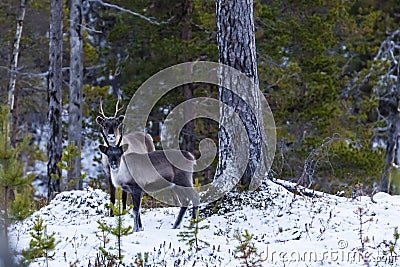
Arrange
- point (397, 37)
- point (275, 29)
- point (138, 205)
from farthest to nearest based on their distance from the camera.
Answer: point (397, 37) < point (275, 29) < point (138, 205)

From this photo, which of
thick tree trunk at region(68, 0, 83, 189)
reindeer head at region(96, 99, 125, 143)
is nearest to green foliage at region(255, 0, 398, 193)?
thick tree trunk at region(68, 0, 83, 189)

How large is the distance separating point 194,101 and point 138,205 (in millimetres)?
10557

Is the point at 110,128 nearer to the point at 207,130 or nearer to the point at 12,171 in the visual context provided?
the point at 12,171

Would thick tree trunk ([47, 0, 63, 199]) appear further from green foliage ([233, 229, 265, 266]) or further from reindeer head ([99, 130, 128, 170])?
green foliage ([233, 229, 265, 266])

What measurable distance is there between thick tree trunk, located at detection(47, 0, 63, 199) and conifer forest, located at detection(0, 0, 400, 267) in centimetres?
3

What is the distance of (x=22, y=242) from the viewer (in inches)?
302

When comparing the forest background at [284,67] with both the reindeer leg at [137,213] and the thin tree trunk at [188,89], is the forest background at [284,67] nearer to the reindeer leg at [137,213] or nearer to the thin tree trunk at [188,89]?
the thin tree trunk at [188,89]

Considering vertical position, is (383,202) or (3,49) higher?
(3,49)

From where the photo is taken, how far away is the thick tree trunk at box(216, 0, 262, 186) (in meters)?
9.37

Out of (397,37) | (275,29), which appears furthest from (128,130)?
(397,37)

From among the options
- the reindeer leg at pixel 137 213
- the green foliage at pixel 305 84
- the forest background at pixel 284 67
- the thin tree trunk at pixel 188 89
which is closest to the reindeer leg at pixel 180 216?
the reindeer leg at pixel 137 213

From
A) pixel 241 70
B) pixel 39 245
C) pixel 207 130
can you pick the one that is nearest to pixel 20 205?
pixel 39 245

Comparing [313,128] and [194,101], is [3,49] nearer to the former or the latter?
[194,101]

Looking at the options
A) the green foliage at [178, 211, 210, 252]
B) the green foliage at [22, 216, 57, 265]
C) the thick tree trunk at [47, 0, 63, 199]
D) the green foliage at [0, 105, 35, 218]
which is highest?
the thick tree trunk at [47, 0, 63, 199]
